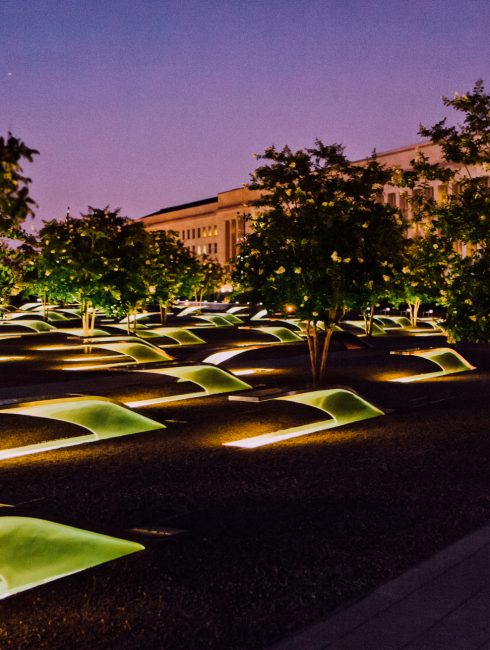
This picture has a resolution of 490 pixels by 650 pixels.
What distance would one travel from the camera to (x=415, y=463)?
10953 mm

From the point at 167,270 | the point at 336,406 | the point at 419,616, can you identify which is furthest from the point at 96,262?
the point at 419,616

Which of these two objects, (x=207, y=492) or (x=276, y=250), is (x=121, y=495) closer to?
(x=207, y=492)

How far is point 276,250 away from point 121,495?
34.2ft

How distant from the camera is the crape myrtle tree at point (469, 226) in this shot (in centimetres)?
1398

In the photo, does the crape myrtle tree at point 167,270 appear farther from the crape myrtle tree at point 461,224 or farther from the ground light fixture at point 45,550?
the ground light fixture at point 45,550

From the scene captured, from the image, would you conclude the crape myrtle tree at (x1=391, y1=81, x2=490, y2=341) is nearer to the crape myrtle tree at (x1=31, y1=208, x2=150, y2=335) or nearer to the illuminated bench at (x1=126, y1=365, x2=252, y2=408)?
the illuminated bench at (x1=126, y1=365, x2=252, y2=408)

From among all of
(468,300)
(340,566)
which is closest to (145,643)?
(340,566)

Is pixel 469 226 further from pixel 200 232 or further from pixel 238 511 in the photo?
pixel 200 232

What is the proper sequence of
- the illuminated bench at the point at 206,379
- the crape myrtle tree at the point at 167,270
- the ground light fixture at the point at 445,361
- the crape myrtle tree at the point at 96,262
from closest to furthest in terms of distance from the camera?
the illuminated bench at the point at 206,379, the ground light fixture at the point at 445,361, the crape myrtle tree at the point at 96,262, the crape myrtle tree at the point at 167,270

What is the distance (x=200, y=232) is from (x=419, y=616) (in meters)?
170

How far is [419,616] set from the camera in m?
5.36

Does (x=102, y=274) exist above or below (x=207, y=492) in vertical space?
above

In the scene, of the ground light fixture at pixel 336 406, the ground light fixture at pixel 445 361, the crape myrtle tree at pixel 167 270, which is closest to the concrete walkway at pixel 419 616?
the ground light fixture at pixel 336 406

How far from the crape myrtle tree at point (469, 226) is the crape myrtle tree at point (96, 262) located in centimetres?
1647
